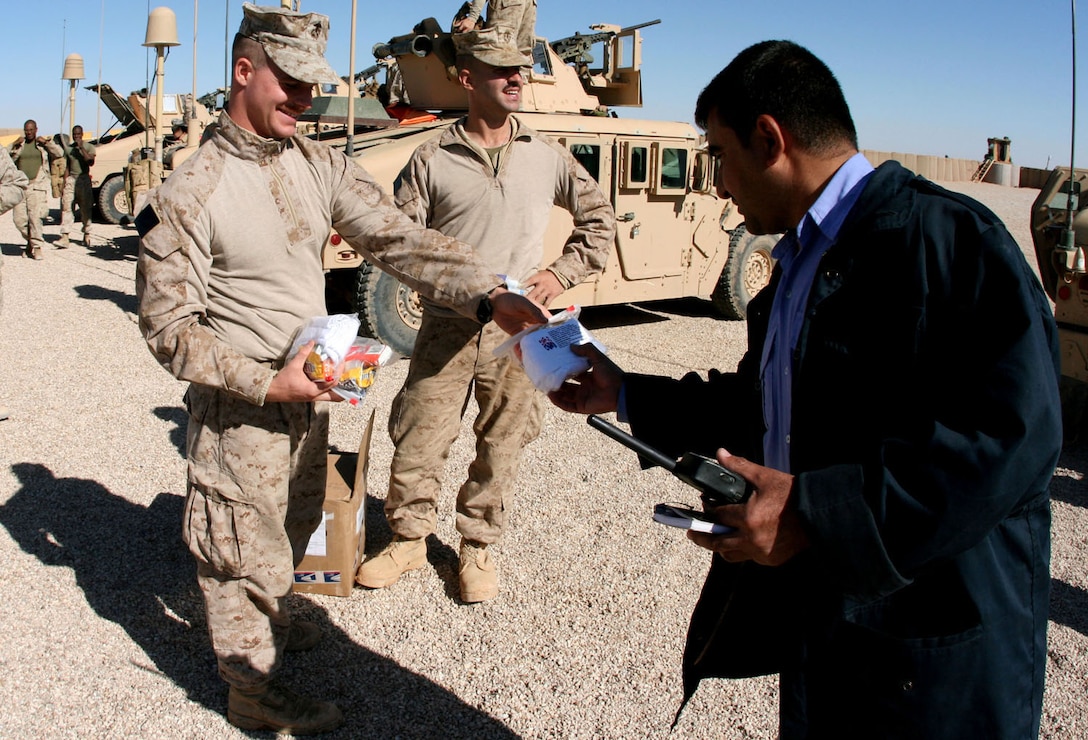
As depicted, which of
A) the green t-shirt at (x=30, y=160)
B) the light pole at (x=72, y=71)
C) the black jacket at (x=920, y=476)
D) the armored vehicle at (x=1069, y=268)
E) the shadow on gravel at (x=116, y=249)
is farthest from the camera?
the light pole at (x=72, y=71)

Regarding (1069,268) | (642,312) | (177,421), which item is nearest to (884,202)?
(1069,268)

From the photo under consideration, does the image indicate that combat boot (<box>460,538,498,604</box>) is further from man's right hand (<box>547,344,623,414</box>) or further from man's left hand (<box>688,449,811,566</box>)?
man's left hand (<box>688,449,811,566</box>)

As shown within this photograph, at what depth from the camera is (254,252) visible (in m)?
2.52

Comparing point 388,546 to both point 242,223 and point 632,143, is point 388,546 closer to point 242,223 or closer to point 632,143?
point 242,223

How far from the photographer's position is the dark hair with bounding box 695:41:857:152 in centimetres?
153

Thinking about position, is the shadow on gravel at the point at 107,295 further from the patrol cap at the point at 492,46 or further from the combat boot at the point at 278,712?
the combat boot at the point at 278,712

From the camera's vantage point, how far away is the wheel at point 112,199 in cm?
1716

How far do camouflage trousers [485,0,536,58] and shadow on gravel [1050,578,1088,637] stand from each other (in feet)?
10.5

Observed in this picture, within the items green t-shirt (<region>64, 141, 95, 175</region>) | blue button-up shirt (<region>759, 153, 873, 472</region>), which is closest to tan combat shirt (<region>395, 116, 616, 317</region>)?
blue button-up shirt (<region>759, 153, 873, 472</region>)

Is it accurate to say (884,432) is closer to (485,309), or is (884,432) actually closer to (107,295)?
(485,309)

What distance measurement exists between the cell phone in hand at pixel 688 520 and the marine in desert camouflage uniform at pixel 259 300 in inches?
47.0

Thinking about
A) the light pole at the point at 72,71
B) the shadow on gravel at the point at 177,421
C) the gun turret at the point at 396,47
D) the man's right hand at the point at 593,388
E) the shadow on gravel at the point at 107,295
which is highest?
the light pole at the point at 72,71

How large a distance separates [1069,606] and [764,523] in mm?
3266

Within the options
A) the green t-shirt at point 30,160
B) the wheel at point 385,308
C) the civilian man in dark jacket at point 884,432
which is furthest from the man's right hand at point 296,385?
the green t-shirt at point 30,160
